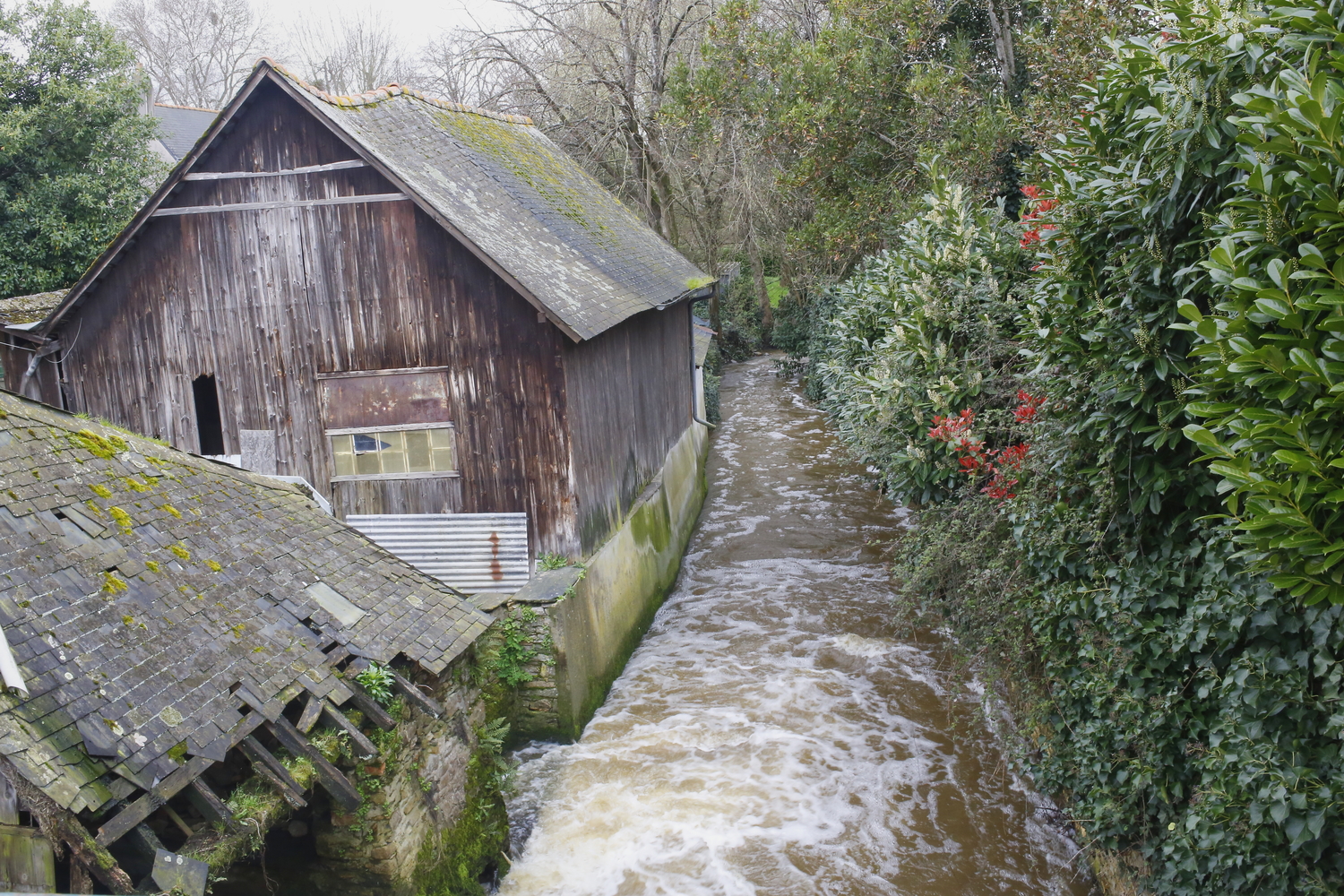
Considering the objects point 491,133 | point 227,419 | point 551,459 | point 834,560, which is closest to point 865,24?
point 491,133

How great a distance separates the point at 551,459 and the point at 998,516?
15.4 feet

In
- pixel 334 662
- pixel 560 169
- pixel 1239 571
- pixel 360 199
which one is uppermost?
pixel 560 169

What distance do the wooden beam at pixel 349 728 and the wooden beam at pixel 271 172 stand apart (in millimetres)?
6383

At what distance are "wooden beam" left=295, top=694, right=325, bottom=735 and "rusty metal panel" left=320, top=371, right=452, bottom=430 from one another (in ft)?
16.8

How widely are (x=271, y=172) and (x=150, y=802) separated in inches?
308

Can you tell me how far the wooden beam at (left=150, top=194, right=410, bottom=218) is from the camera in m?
9.68

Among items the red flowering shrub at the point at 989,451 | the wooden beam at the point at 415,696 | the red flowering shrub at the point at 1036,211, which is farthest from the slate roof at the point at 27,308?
the red flowering shrub at the point at 1036,211

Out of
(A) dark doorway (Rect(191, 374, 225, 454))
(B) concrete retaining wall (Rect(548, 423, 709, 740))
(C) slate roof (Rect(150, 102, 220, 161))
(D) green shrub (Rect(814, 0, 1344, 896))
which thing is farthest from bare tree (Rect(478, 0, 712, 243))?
(D) green shrub (Rect(814, 0, 1344, 896))

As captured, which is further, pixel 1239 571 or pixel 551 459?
pixel 551 459

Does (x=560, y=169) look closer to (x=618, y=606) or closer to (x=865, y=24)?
(x=865, y=24)

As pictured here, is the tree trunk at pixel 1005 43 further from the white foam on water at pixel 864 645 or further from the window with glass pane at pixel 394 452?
the window with glass pane at pixel 394 452

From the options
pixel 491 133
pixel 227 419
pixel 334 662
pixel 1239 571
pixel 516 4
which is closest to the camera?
pixel 1239 571

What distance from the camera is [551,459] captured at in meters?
9.78

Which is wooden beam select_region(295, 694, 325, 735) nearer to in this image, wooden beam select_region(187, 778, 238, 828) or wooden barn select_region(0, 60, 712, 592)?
wooden beam select_region(187, 778, 238, 828)
